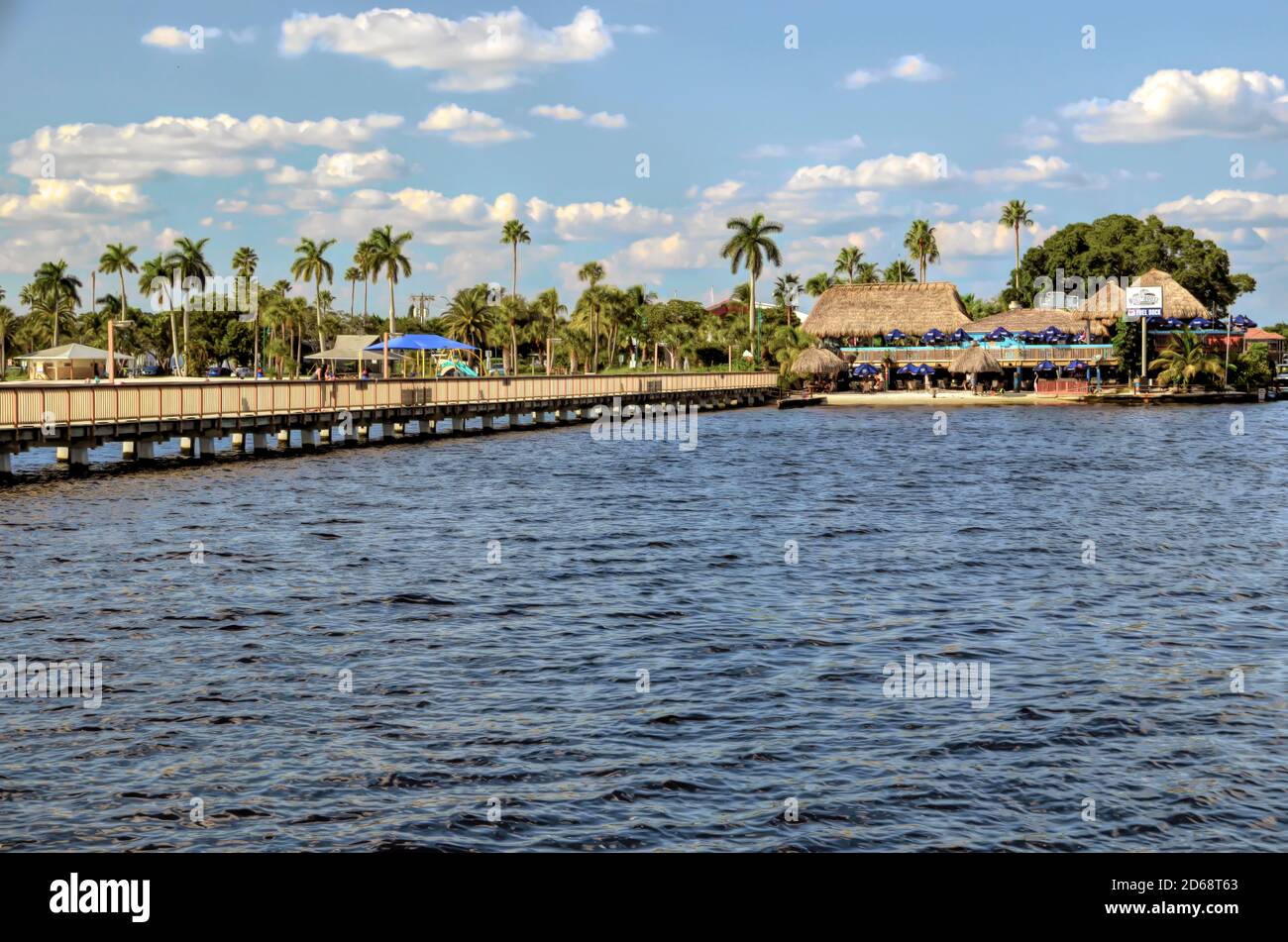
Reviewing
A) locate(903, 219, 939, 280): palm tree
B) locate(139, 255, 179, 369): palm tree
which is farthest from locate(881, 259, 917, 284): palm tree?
locate(139, 255, 179, 369): palm tree

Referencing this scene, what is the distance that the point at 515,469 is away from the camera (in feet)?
174

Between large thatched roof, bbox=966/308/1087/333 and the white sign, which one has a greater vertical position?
the white sign

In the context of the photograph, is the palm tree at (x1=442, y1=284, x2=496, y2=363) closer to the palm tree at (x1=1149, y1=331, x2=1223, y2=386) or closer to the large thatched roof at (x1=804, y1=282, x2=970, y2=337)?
the large thatched roof at (x1=804, y1=282, x2=970, y2=337)

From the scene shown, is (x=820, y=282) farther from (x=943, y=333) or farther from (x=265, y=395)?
(x=265, y=395)

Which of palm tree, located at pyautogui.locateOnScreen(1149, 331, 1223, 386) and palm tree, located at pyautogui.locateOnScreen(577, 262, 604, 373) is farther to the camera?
palm tree, located at pyautogui.locateOnScreen(577, 262, 604, 373)

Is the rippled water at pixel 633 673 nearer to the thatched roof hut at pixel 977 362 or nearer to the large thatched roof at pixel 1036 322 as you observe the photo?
the thatched roof hut at pixel 977 362

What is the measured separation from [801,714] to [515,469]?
37443 millimetres

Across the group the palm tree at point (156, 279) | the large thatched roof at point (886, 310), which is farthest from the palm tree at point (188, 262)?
the large thatched roof at point (886, 310)

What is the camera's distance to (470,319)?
138 m

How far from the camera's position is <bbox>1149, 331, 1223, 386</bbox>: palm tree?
112438 millimetres

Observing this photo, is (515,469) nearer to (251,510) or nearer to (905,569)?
(251,510)

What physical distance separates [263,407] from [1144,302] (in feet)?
269

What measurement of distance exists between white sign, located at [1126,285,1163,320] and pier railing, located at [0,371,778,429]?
4254cm
